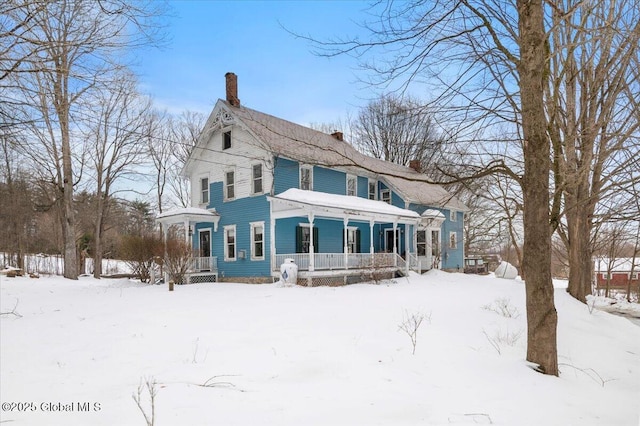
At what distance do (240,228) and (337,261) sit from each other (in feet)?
15.7

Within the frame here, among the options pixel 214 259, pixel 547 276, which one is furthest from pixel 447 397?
pixel 214 259

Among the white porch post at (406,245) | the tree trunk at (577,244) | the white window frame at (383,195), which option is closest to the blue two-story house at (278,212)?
the white porch post at (406,245)

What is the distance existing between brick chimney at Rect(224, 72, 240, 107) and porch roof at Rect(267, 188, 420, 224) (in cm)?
522

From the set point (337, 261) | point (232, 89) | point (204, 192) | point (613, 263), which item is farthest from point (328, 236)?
point (613, 263)

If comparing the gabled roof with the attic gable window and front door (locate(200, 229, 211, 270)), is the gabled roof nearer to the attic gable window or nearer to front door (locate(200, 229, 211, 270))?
the attic gable window

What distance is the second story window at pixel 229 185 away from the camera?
19234 mm

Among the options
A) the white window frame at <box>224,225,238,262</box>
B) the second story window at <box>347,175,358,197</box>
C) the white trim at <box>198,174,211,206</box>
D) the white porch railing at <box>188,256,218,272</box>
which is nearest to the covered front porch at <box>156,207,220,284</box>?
the white porch railing at <box>188,256,218,272</box>

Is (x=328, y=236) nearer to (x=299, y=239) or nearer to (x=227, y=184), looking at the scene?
(x=299, y=239)

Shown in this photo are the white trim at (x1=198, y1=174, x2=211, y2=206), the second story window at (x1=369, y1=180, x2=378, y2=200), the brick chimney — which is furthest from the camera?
the second story window at (x1=369, y1=180, x2=378, y2=200)

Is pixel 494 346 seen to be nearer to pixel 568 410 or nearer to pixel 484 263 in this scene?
pixel 568 410

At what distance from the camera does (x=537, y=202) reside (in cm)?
548

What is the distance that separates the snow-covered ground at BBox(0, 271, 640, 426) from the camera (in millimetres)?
3906

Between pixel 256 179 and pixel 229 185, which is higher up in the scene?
pixel 256 179

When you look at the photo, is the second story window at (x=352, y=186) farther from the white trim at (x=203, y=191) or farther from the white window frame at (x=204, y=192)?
the white window frame at (x=204, y=192)
